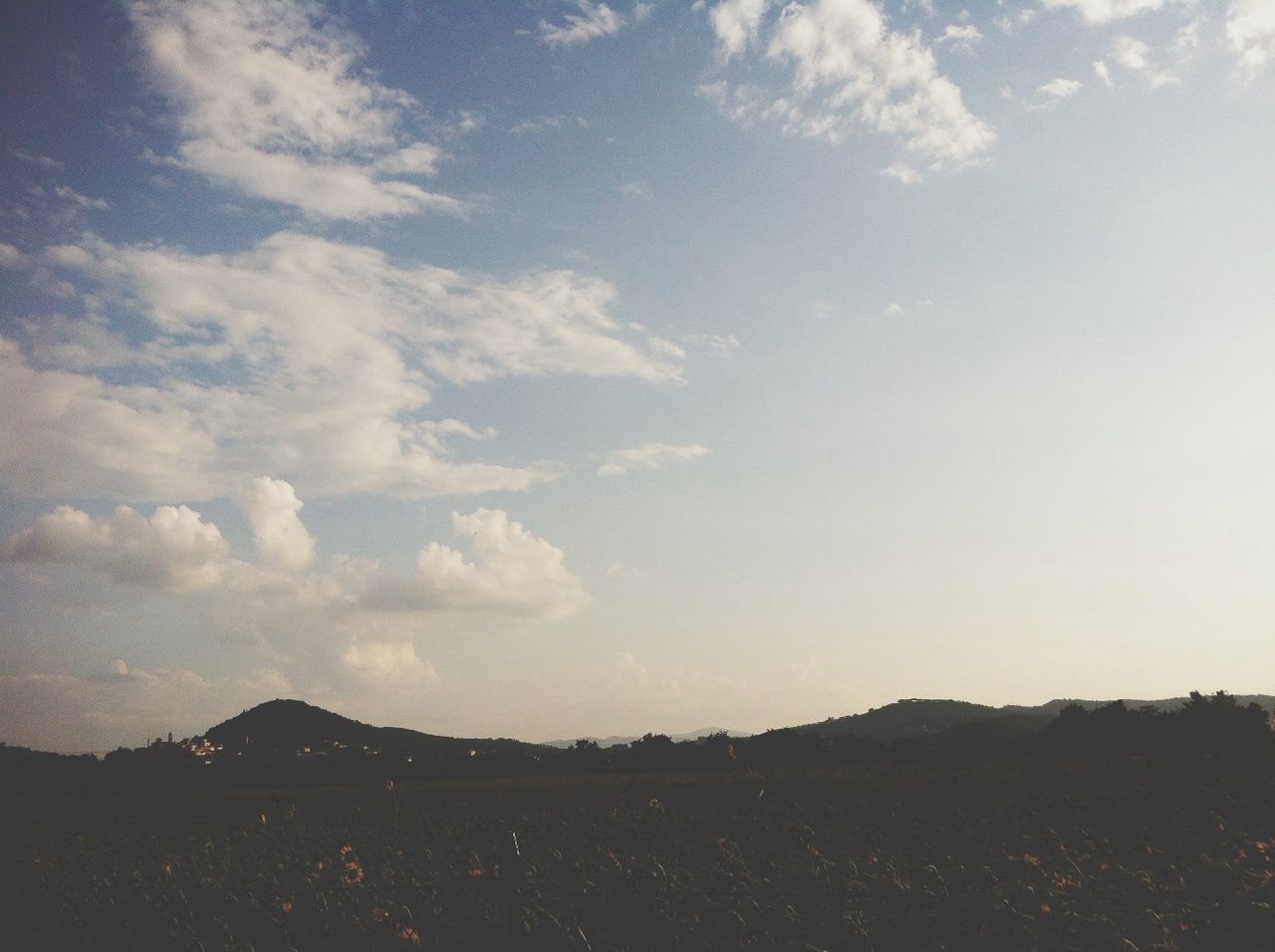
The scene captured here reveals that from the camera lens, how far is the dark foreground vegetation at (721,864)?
67.2 ft

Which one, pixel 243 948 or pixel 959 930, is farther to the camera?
pixel 243 948

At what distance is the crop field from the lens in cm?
2036

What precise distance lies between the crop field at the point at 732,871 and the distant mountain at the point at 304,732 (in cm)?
8558

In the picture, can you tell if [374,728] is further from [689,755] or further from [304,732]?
[689,755]

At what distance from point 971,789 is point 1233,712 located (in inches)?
1166

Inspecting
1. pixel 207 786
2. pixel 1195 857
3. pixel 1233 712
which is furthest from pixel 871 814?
pixel 207 786

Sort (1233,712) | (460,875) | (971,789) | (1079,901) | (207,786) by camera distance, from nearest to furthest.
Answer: (1079,901), (460,875), (971,789), (1233,712), (207,786)

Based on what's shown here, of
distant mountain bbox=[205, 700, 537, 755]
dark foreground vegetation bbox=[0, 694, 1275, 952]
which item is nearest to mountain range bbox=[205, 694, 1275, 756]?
distant mountain bbox=[205, 700, 537, 755]

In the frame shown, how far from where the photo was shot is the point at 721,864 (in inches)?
1059

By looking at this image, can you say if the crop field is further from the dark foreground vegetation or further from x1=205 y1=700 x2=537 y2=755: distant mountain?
x1=205 y1=700 x2=537 y2=755: distant mountain

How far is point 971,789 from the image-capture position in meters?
34.5

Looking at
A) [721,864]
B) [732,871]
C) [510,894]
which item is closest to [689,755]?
[721,864]

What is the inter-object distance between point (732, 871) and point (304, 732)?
135153mm

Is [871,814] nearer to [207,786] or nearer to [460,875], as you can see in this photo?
[460,875]
